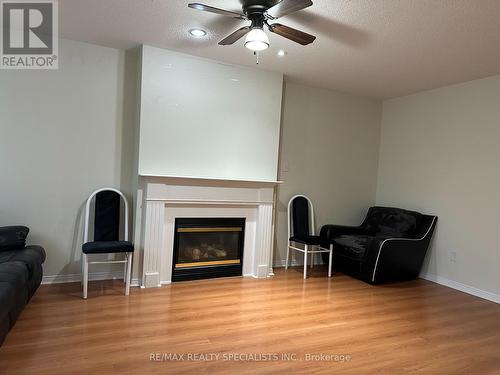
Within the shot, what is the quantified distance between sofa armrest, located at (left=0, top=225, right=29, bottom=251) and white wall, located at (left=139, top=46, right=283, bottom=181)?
1.16m

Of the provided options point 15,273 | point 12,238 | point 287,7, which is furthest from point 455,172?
point 12,238

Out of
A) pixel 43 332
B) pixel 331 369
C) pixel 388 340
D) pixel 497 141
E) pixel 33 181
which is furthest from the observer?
pixel 497 141

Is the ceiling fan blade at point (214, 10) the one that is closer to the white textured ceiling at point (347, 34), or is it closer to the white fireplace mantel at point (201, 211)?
the white textured ceiling at point (347, 34)

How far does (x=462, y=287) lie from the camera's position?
408cm

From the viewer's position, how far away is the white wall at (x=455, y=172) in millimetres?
3863

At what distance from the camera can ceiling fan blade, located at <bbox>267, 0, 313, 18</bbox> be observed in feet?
7.06

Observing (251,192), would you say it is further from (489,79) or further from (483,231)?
(489,79)

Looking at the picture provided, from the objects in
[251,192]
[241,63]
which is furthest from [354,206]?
[241,63]

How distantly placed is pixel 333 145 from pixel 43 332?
394 cm

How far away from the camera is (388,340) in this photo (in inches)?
105

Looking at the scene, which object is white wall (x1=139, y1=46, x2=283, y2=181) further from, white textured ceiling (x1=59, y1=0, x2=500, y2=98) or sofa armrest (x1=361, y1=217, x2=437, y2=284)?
sofa armrest (x1=361, y1=217, x2=437, y2=284)

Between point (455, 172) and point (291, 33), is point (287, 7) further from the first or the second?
point (455, 172)

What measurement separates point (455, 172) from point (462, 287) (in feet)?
4.40

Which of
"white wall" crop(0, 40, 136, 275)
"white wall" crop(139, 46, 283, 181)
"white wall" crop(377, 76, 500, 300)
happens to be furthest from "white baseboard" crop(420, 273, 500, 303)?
"white wall" crop(0, 40, 136, 275)
